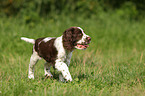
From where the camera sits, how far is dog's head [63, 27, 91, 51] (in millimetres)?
4367

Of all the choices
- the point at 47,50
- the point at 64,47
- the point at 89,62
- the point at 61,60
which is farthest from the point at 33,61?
the point at 89,62

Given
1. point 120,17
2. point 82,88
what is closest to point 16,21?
point 120,17

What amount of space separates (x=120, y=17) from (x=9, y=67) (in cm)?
712

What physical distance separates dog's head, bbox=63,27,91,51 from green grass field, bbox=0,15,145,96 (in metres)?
0.65

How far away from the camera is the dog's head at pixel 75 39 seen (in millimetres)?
4367

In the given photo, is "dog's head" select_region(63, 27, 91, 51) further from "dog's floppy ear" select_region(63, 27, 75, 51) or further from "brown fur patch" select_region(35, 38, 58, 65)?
"brown fur patch" select_region(35, 38, 58, 65)

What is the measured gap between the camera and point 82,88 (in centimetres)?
409

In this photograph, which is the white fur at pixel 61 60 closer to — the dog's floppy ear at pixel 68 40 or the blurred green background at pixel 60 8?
the dog's floppy ear at pixel 68 40

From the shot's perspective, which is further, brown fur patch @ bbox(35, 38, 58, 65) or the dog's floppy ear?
brown fur patch @ bbox(35, 38, 58, 65)

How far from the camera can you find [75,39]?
14.5 feet

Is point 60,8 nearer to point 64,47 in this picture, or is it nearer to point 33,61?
point 33,61

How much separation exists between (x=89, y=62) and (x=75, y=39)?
1673mm

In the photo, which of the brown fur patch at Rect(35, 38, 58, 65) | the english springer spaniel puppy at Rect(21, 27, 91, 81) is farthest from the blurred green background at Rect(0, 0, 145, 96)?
the brown fur patch at Rect(35, 38, 58, 65)

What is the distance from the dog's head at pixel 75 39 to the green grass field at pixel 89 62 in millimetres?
654
